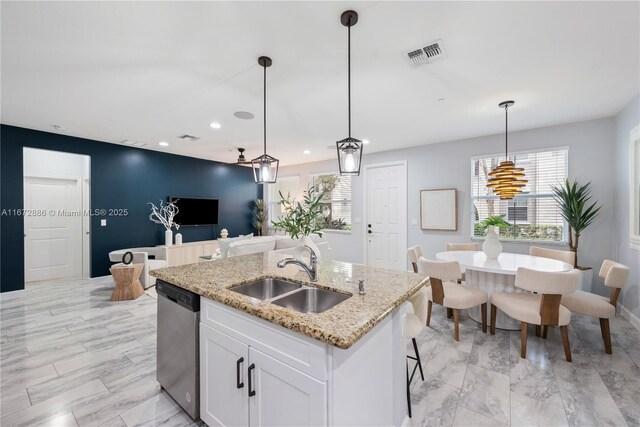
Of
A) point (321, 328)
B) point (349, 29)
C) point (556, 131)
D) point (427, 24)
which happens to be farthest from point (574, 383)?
point (556, 131)

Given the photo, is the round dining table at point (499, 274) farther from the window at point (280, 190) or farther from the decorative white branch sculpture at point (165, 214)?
the decorative white branch sculpture at point (165, 214)

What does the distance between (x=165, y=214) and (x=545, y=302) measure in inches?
258

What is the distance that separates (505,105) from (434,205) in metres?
2.11

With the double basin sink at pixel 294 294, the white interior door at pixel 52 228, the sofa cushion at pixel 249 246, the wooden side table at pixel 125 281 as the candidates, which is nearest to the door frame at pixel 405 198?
the sofa cushion at pixel 249 246

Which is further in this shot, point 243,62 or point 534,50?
point 243,62

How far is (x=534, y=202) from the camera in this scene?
4195 millimetres

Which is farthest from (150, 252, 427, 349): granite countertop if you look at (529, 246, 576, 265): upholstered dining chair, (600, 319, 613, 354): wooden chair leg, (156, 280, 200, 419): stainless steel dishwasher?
(529, 246, 576, 265): upholstered dining chair

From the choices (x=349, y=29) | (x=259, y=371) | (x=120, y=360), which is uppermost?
(x=349, y=29)

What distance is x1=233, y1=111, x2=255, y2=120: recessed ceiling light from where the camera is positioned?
3584 millimetres

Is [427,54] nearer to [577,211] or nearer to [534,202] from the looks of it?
[577,211]

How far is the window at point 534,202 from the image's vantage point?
404 cm

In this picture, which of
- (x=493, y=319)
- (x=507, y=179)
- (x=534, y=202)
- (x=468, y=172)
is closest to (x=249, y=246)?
(x=493, y=319)

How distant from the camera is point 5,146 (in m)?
4.16

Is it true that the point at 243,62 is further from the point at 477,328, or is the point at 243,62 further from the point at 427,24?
the point at 477,328
